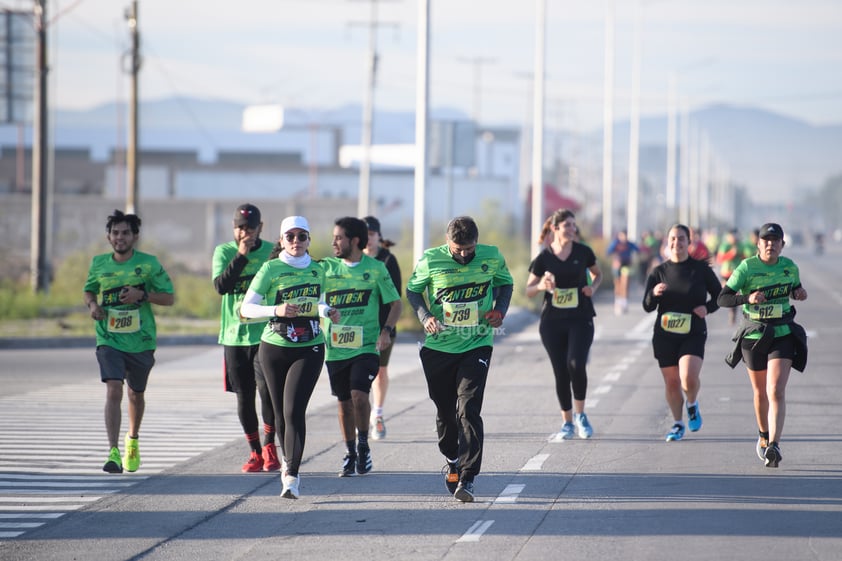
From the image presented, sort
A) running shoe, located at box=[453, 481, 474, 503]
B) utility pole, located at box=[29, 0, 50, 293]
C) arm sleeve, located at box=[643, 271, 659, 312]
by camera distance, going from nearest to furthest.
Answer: running shoe, located at box=[453, 481, 474, 503] → arm sleeve, located at box=[643, 271, 659, 312] → utility pole, located at box=[29, 0, 50, 293]

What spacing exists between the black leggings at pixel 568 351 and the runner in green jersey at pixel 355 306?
2576 mm

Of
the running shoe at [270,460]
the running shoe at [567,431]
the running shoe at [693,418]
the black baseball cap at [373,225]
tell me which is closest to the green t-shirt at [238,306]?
the running shoe at [270,460]

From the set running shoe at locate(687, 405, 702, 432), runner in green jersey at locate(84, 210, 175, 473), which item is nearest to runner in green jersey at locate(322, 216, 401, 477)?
runner in green jersey at locate(84, 210, 175, 473)

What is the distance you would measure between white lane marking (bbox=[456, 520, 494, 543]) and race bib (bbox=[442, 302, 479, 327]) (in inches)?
57.3

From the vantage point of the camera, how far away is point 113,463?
34.9 ft

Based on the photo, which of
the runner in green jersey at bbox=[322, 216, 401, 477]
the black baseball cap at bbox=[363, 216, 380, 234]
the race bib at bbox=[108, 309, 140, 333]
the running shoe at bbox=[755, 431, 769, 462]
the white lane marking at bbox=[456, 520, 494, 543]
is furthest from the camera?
the black baseball cap at bbox=[363, 216, 380, 234]

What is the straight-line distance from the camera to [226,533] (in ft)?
27.6

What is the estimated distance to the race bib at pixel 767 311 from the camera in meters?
10.7

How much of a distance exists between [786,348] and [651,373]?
Answer: 823cm

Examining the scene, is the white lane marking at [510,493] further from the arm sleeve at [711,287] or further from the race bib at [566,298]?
the arm sleeve at [711,287]

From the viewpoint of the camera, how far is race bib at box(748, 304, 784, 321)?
10.7m

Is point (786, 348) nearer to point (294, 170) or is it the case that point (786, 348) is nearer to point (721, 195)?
point (294, 170)

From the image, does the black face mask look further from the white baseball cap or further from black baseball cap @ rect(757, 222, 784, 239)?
black baseball cap @ rect(757, 222, 784, 239)

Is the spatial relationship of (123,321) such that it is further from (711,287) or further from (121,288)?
(711,287)
